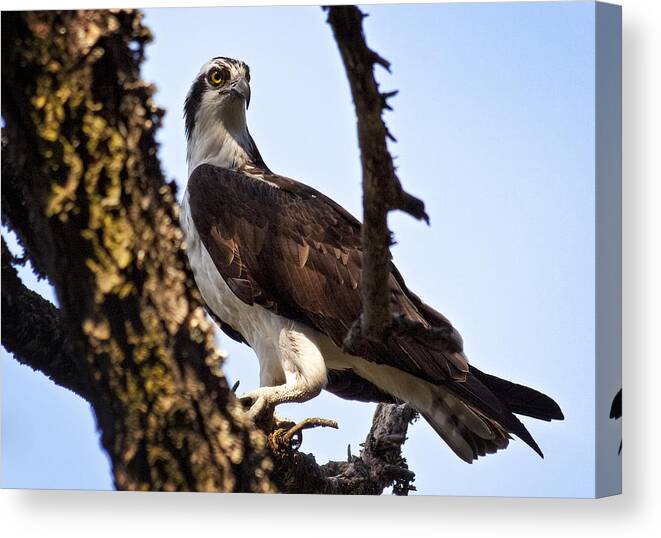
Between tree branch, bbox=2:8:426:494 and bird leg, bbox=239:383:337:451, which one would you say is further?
bird leg, bbox=239:383:337:451

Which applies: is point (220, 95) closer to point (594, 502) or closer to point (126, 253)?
point (126, 253)

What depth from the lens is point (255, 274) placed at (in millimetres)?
3424

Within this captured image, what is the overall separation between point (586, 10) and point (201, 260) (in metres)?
1.44

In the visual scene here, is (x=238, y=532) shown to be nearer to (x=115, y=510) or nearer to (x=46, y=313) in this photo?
(x=115, y=510)

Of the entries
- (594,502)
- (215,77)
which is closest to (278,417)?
(594,502)

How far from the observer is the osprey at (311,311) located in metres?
3.33

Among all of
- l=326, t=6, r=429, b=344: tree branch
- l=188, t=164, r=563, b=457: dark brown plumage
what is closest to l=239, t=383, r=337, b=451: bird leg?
l=188, t=164, r=563, b=457: dark brown plumage

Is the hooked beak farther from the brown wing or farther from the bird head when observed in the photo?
the brown wing

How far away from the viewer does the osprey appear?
10.9ft

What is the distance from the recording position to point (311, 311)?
3391mm

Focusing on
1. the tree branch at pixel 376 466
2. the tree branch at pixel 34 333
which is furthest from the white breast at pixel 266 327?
the tree branch at pixel 34 333

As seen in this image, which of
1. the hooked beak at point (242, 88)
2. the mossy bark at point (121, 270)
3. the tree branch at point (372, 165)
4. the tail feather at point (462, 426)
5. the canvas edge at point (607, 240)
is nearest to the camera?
the mossy bark at point (121, 270)

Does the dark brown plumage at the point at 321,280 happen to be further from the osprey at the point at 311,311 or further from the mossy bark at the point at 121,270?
the mossy bark at the point at 121,270

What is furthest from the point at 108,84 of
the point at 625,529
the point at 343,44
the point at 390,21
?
the point at 625,529
